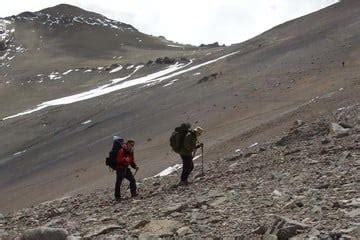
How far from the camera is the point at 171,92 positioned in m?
67.4

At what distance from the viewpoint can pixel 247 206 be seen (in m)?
11.9

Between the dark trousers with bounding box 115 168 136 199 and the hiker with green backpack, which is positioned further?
the hiker with green backpack

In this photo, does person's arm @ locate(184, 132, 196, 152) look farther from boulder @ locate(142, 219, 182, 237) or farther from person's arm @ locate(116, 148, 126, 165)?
boulder @ locate(142, 219, 182, 237)

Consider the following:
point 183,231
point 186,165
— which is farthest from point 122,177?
point 183,231

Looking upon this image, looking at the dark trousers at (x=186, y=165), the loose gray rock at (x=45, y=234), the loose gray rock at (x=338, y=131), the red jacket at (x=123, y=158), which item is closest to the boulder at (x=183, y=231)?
the loose gray rock at (x=45, y=234)

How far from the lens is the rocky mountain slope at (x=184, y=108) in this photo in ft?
114

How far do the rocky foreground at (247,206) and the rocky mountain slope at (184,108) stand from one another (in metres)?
10.1

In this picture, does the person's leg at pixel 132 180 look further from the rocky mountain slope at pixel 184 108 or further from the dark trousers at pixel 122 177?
the rocky mountain slope at pixel 184 108

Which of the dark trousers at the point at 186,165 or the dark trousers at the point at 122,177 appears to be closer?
the dark trousers at the point at 122,177

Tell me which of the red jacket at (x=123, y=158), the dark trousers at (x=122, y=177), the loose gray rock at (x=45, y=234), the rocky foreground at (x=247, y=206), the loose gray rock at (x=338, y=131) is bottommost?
the loose gray rock at (x=338, y=131)

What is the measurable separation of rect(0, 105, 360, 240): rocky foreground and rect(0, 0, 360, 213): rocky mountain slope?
10143 mm

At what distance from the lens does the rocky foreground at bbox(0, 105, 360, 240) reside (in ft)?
32.6

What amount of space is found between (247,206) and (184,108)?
143 ft

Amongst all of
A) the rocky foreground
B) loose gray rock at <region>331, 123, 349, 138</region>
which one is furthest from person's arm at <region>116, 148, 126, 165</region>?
loose gray rock at <region>331, 123, 349, 138</region>
